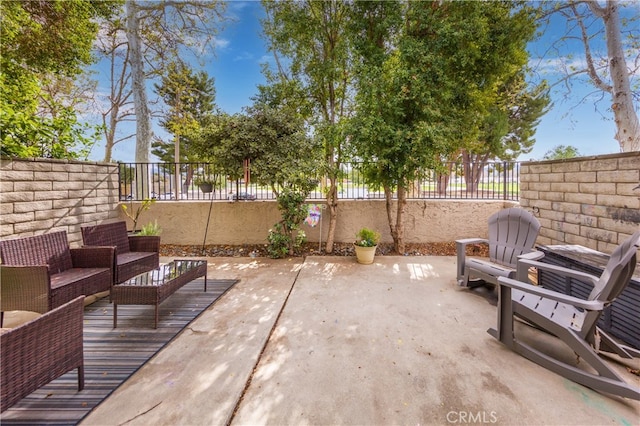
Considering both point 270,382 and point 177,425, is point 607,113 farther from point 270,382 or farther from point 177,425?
point 177,425

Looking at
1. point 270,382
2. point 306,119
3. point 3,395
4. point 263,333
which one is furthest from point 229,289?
point 306,119

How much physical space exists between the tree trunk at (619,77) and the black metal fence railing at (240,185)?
6.12 feet

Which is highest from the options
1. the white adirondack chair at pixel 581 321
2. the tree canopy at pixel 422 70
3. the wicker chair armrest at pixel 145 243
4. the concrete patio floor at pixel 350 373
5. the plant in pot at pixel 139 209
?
the tree canopy at pixel 422 70

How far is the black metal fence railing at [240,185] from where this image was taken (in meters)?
6.06

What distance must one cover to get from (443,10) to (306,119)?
10.4 feet

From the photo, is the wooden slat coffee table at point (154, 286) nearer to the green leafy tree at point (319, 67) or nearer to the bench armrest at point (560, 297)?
the green leafy tree at point (319, 67)

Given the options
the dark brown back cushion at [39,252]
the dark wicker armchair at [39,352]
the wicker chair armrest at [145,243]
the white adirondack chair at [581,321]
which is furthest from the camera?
the wicker chair armrest at [145,243]

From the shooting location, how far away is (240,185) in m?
6.10

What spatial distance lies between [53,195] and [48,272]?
2.51 metres

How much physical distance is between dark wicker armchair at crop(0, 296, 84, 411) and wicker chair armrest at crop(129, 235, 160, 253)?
2.36 metres

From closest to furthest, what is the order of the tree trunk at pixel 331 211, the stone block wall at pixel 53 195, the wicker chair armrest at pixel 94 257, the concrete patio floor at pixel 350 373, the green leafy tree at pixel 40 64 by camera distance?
the concrete patio floor at pixel 350 373
the wicker chair armrest at pixel 94 257
the stone block wall at pixel 53 195
the green leafy tree at pixel 40 64
the tree trunk at pixel 331 211

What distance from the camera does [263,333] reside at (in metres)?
2.55

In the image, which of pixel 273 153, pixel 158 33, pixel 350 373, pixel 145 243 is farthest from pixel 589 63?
pixel 158 33

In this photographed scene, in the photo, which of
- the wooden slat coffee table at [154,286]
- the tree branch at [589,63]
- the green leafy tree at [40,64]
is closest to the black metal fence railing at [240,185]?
the green leafy tree at [40,64]
